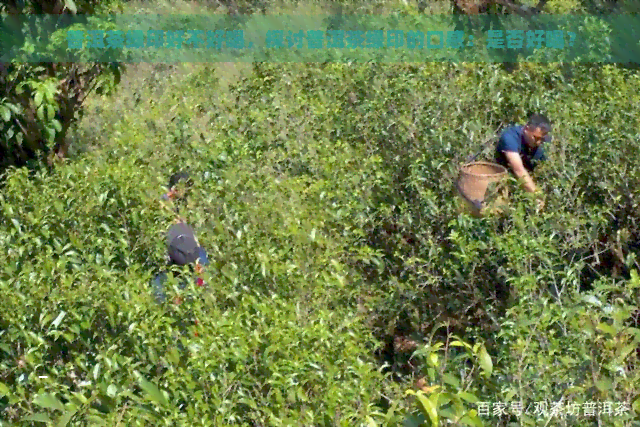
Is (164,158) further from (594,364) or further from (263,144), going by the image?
(594,364)

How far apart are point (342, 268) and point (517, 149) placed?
1.76 m

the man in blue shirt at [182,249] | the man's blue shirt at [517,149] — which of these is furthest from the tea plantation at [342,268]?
the man's blue shirt at [517,149]

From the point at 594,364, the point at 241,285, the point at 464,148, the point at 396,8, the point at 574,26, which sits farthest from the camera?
the point at 396,8

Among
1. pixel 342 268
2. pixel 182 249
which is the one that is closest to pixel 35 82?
pixel 182 249

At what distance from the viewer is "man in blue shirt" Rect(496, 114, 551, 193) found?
457 cm

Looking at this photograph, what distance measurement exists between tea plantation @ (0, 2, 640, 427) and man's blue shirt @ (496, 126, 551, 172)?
0.21 m

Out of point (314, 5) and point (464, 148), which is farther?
point (314, 5)

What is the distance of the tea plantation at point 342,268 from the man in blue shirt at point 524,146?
9 centimetres

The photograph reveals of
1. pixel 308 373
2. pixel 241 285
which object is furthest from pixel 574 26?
pixel 308 373

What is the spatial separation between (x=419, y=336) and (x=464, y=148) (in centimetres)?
155

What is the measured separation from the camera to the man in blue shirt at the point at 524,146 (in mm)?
4574

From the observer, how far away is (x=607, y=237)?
13.2 ft

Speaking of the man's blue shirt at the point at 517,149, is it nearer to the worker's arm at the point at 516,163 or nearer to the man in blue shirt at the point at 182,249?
the worker's arm at the point at 516,163

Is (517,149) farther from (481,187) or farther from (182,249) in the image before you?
(182,249)
